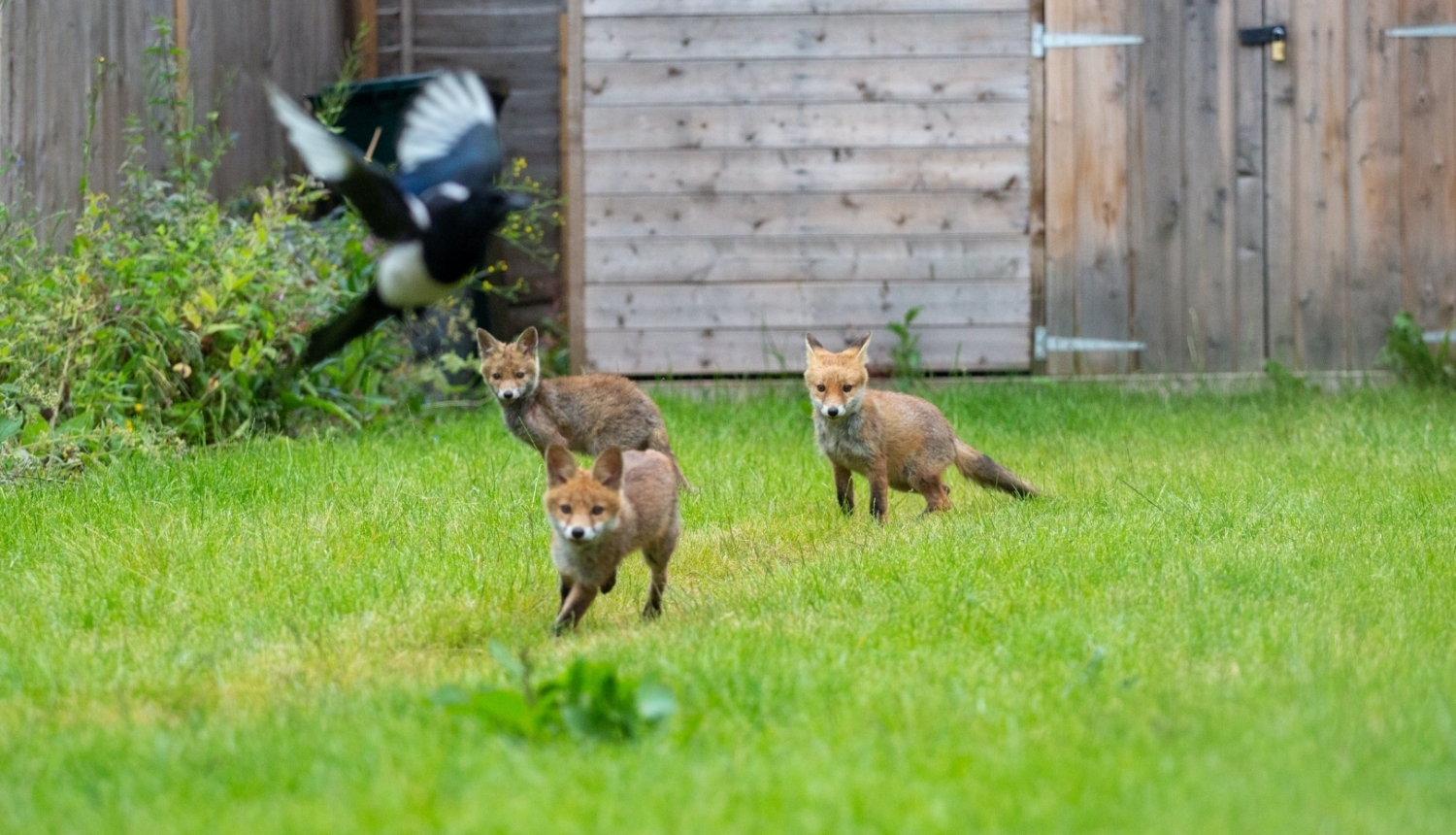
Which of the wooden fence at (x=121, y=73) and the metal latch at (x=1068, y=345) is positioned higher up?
the wooden fence at (x=121, y=73)

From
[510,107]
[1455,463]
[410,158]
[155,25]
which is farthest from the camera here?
[510,107]

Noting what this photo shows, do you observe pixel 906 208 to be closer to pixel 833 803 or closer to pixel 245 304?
pixel 245 304

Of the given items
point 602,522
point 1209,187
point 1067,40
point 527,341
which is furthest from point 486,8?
point 602,522

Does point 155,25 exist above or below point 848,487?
above

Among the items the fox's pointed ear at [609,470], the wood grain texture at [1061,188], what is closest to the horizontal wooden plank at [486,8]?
the wood grain texture at [1061,188]

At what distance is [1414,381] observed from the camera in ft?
31.2

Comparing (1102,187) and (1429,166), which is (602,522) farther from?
(1429,166)

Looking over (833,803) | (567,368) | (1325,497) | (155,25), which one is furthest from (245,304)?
(833,803)

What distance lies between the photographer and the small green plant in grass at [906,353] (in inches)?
381

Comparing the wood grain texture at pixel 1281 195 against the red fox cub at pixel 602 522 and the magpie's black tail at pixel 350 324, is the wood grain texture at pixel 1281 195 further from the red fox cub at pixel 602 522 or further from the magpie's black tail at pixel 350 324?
the magpie's black tail at pixel 350 324

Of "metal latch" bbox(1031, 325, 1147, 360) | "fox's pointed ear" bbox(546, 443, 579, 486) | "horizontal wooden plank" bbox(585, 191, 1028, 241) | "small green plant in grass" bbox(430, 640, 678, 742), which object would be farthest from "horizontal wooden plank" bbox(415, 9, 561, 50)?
"small green plant in grass" bbox(430, 640, 678, 742)

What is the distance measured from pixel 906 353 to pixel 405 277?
6.43 m

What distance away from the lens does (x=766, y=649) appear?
13.0 ft

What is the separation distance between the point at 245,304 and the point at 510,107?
3.80 meters
